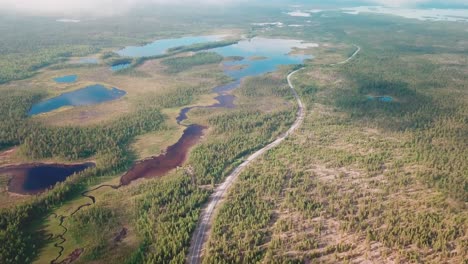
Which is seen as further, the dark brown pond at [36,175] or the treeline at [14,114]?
the treeline at [14,114]

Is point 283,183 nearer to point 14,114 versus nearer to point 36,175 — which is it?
point 36,175

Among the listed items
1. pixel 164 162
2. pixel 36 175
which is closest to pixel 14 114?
pixel 36 175

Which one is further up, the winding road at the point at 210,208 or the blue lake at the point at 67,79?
the blue lake at the point at 67,79

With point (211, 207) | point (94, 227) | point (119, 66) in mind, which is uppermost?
point (119, 66)

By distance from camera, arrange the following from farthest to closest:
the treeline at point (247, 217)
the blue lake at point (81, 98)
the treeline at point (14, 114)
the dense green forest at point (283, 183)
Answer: the blue lake at point (81, 98) → the treeline at point (14, 114) → the dense green forest at point (283, 183) → the treeline at point (247, 217)

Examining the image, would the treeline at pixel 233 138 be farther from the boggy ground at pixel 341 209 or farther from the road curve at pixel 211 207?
the boggy ground at pixel 341 209

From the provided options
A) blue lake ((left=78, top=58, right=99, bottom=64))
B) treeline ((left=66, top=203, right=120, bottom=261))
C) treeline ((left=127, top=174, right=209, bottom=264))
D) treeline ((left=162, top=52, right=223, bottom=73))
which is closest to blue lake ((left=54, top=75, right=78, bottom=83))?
blue lake ((left=78, top=58, right=99, bottom=64))

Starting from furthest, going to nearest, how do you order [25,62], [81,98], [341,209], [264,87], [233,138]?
[25,62] → [264,87] → [81,98] → [233,138] → [341,209]

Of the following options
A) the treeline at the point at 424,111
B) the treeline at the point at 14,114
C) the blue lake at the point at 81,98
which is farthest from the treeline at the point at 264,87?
the treeline at the point at 14,114
